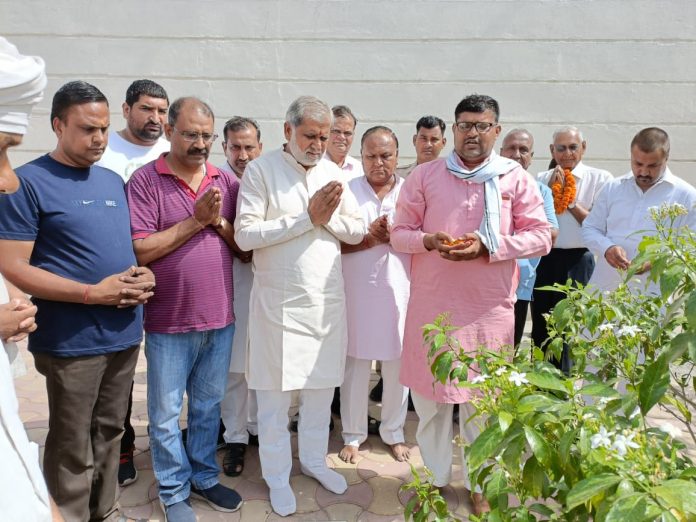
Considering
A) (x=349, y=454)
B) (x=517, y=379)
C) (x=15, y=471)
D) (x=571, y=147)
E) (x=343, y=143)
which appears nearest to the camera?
(x=15, y=471)

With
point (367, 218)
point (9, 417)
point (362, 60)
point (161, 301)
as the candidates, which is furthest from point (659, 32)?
point (9, 417)

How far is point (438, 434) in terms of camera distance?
116 inches

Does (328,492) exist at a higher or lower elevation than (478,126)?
lower

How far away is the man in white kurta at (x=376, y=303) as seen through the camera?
335 centimetres

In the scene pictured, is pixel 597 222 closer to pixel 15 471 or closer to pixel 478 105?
pixel 478 105

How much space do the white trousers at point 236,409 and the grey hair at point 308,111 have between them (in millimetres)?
1574

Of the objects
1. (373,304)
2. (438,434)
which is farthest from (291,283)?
(438,434)

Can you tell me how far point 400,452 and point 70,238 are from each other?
2.20 meters

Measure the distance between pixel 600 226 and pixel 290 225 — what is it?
233 centimetres

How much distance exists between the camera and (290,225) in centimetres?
277

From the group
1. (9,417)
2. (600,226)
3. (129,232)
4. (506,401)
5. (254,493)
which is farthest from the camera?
(600,226)

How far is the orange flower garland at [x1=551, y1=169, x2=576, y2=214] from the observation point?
4.25m

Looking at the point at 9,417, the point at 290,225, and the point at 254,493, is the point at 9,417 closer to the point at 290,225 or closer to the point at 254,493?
the point at 290,225

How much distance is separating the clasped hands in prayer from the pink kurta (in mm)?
97
